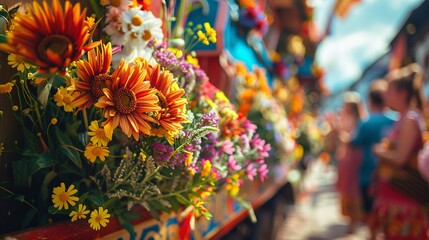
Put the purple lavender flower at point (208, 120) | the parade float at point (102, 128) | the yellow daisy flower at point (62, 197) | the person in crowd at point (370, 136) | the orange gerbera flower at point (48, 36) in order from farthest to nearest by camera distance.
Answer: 1. the person in crowd at point (370, 136)
2. the purple lavender flower at point (208, 120)
3. the yellow daisy flower at point (62, 197)
4. the parade float at point (102, 128)
5. the orange gerbera flower at point (48, 36)

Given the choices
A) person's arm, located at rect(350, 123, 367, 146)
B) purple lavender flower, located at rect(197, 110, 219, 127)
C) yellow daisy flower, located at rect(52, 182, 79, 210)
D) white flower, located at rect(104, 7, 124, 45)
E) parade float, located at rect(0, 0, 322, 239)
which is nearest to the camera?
parade float, located at rect(0, 0, 322, 239)

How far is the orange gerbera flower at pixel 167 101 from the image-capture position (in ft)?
3.74

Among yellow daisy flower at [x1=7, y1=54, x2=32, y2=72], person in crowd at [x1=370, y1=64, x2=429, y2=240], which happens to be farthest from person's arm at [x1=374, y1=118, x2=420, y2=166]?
yellow daisy flower at [x1=7, y1=54, x2=32, y2=72]

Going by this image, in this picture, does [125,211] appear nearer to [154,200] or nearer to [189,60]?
[154,200]

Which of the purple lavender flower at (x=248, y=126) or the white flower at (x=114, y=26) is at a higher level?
the white flower at (x=114, y=26)

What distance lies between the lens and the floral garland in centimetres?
96

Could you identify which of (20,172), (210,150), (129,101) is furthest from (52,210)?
(210,150)

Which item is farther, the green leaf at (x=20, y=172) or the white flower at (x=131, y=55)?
the white flower at (x=131, y=55)

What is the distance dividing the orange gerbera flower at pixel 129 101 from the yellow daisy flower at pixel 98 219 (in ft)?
0.79

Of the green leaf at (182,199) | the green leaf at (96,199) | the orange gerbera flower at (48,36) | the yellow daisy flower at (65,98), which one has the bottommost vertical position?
the green leaf at (182,199)

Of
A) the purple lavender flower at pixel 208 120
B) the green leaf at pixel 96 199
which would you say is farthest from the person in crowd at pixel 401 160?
the green leaf at pixel 96 199

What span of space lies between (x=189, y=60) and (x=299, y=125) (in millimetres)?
4593

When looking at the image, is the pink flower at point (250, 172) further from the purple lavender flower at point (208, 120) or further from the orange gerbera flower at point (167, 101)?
the orange gerbera flower at point (167, 101)

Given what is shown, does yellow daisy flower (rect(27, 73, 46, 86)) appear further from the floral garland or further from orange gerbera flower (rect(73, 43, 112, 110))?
orange gerbera flower (rect(73, 43, 112, 110))
